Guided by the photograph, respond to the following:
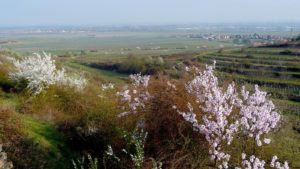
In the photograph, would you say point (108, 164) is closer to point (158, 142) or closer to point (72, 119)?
point (158, 142)

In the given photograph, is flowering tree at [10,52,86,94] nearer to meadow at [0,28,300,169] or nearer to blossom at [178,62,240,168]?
meadow at [0,28,300,169]

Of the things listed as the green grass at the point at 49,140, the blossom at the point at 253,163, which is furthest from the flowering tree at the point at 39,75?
the blossom at the point at 253,163

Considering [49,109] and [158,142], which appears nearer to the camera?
[158,142]

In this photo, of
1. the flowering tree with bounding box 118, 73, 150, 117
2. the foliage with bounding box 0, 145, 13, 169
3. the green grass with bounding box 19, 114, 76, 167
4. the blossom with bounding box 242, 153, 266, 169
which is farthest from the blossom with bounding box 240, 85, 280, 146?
the foliage with bounding box 0, 145, 13, 169

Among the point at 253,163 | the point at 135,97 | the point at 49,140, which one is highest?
the point at 135,97

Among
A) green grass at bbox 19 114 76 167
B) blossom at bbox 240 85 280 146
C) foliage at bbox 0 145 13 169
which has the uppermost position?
blossom at bbox 240 85 280 146

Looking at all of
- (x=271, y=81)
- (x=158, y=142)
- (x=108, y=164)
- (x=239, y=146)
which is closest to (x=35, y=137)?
(x=108, y=164)

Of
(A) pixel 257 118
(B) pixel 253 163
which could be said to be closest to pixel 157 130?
(A) pixel 257 118

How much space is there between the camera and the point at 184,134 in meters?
9.74

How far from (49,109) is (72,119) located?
152 cm

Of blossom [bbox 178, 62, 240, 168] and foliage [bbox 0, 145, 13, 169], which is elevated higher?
blossom [bbox 178, 62, 240, 168]

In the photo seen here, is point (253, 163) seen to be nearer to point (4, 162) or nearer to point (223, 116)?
point (223, 116)

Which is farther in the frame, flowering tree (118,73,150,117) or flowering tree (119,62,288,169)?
flowering tree (118,73,150,117)

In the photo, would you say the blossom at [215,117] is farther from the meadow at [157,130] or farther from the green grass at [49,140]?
the green grass at [49,140]
